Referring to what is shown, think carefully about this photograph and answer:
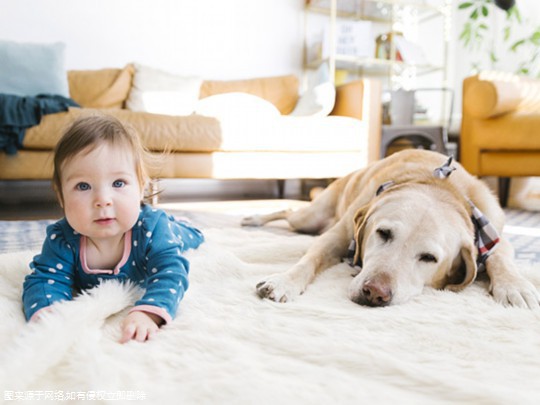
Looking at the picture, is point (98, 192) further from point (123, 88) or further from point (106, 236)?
point (123, 88)

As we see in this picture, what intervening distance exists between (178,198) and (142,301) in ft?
10.4

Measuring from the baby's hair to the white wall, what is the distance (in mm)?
3600

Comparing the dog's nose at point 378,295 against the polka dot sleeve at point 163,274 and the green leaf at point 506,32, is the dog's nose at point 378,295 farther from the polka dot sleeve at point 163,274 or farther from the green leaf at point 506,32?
the green leaf at point 506,32

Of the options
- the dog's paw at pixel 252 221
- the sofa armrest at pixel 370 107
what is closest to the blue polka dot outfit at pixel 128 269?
the dog's paw at pixel 252 221

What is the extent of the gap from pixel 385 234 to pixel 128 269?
0.68 metres

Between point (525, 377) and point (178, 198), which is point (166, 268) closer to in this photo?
point (525, 377)

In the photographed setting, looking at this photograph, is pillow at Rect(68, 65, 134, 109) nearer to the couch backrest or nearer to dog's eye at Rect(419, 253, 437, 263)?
the couch backrest

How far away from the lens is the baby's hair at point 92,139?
1.00 metres

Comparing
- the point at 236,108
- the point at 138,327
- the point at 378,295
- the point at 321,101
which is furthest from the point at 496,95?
the point at 138,327

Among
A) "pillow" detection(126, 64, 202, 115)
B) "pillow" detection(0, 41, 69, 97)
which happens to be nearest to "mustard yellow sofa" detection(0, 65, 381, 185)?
"pillow" detection(126, 64, 202, 115)

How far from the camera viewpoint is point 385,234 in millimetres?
1248

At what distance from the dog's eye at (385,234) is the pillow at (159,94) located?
9.55 feet

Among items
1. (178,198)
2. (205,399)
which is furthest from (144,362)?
(178,198)

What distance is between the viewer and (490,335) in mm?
936
